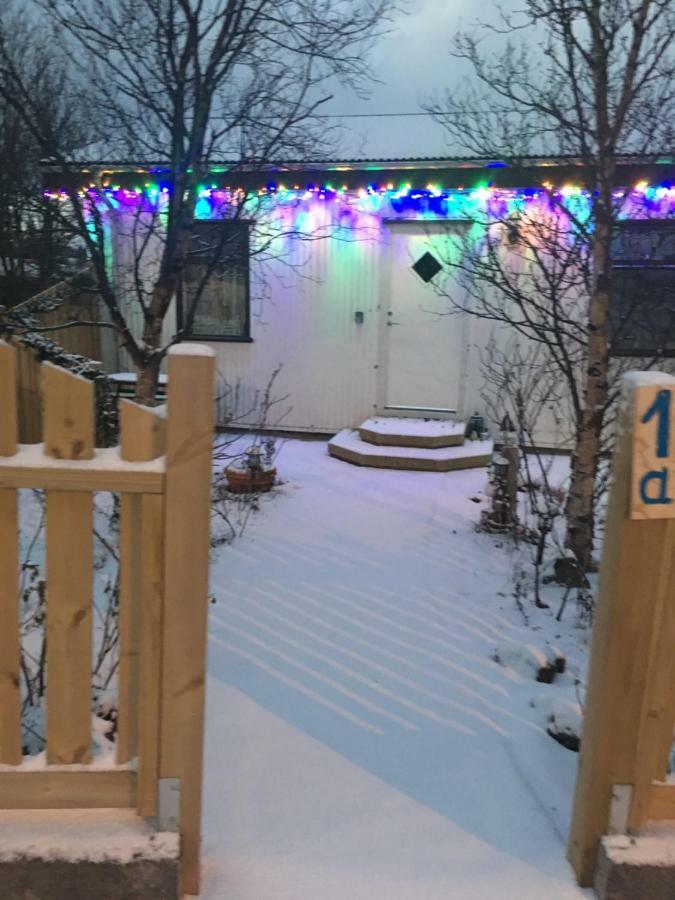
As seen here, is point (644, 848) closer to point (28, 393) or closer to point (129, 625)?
point (129, 625)

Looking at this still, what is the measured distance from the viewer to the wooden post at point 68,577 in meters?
1.73

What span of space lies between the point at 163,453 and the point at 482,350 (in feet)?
26.0

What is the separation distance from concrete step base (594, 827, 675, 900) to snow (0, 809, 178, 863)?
3.87ft

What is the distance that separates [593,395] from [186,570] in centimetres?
352

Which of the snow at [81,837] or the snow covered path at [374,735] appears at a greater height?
the snow at [81,837]

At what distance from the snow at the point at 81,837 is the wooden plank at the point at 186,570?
10 cm

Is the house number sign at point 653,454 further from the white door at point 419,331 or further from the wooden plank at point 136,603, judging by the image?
the white door at point 419,331

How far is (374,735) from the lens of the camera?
9.59ft

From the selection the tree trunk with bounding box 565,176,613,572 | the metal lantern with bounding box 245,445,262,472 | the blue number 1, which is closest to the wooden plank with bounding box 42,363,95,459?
the blue number 1

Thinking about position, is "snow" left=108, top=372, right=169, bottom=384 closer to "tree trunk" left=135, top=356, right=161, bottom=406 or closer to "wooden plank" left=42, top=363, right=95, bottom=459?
"tree trunk" left=135, top=356, right=161, bottom=406

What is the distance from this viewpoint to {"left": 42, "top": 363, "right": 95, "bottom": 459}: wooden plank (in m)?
1.70

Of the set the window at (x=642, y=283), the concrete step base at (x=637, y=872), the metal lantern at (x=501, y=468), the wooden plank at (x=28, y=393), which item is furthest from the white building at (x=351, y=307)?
the concrete step base at (x=637, y=872)

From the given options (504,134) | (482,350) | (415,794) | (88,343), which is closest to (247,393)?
(88,343)

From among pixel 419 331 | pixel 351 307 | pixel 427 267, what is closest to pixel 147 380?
pixel 351 307
